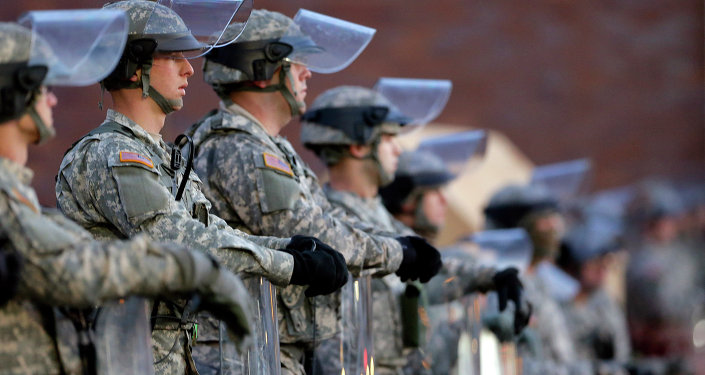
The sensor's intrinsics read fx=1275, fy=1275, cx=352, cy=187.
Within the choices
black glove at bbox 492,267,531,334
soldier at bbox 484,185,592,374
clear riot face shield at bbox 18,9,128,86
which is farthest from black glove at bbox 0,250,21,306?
soldier at bbox 484,185,592,374

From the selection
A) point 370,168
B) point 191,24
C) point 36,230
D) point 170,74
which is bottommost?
point 36,230

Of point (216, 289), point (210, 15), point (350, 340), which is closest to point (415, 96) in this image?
point (350, 340)

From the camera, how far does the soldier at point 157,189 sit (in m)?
3.81

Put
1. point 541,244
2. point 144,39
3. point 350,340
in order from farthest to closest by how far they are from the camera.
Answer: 1. point 541,244
2. point 350,340
3. point 144,39

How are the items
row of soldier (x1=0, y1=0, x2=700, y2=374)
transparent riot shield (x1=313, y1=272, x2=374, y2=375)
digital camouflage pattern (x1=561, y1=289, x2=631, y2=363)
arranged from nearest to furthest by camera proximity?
1. row of soldier (x1=0, y1=0, x2=700, y2=374)
2. transparent riot shield (x1=313, y1=272, x2=374, y2=375)
3. digital camouflage pattern (x1=561, y1=289, x2=631, y2=363)

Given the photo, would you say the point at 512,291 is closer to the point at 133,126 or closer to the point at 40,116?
the point at 133,126

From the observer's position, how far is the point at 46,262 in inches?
119

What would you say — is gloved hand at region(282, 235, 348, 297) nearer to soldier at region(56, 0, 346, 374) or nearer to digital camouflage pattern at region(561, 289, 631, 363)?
soldier at region(56, 0, 346, 374)

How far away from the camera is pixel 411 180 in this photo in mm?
7520

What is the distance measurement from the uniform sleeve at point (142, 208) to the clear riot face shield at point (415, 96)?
287 cm

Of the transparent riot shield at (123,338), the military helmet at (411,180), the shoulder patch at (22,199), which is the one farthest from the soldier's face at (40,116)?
the military helmet at (411,180)

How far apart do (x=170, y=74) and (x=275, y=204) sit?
0.69 meters

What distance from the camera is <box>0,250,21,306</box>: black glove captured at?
292cm

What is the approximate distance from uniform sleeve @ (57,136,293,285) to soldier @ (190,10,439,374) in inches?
30.9
